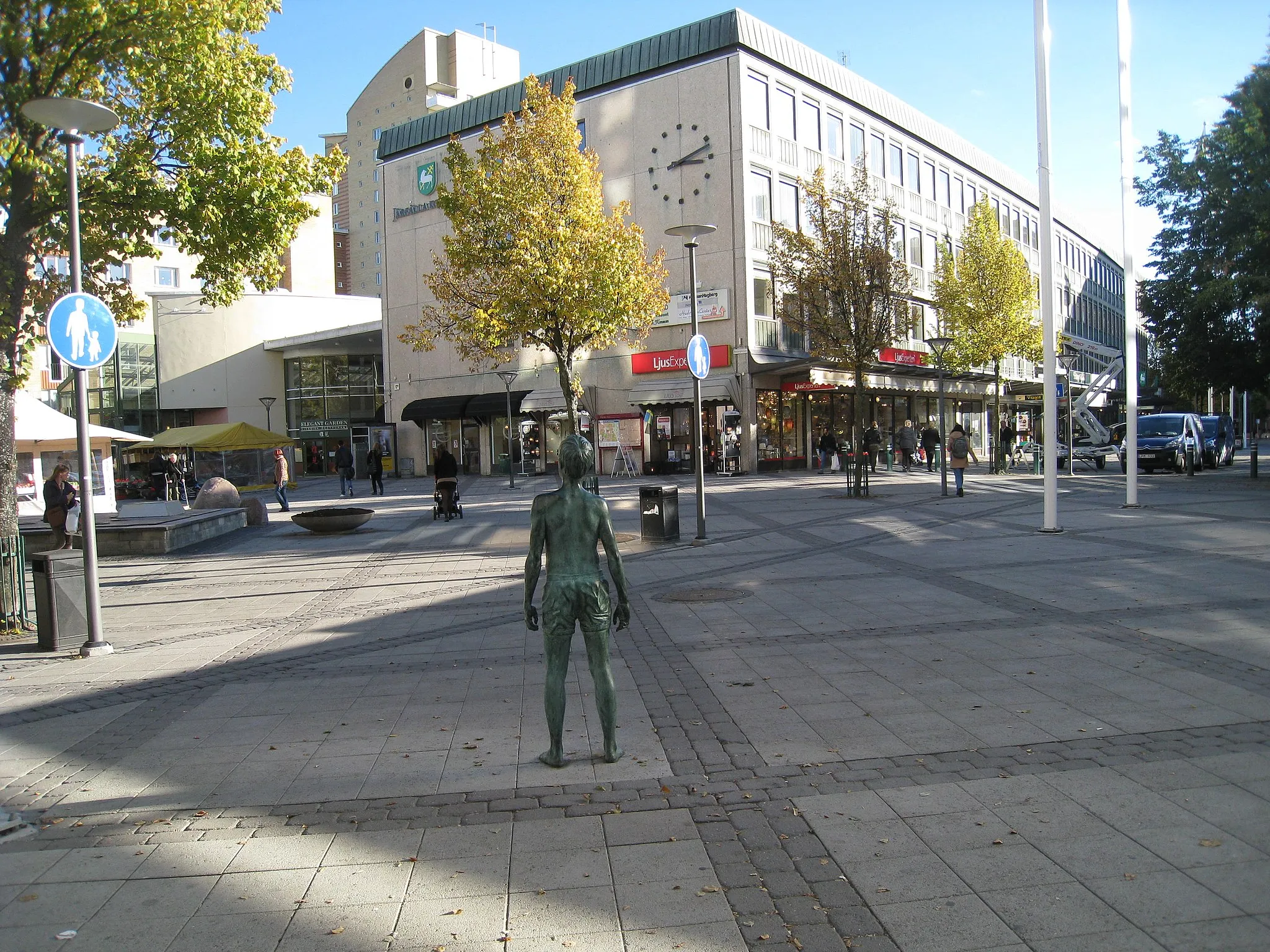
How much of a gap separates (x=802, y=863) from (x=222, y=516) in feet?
60.7

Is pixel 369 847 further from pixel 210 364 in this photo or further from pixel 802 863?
pixel 210 364

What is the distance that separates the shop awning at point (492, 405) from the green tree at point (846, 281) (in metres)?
15.3

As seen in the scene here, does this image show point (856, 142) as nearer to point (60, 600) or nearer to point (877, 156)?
point (877, 156)

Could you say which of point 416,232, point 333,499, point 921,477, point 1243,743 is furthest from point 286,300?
point 1243,743

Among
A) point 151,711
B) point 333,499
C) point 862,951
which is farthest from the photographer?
point 333,499

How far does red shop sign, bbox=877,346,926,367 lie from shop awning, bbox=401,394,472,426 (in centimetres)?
1758

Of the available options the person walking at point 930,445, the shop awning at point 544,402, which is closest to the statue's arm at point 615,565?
the person walking at point 930,445

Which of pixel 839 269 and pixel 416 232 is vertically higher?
pixel 416 232

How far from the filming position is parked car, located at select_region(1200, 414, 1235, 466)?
34594 mm

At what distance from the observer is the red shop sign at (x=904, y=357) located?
1533 inches

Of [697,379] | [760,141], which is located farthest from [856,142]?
[697,379]

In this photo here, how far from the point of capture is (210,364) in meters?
57.7

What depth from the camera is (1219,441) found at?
3656 centimetres

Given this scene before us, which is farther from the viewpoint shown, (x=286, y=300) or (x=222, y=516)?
(x=286, y=300)
